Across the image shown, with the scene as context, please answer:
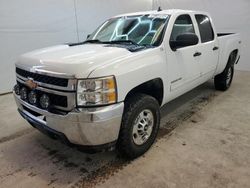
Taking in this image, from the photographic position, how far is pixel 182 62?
307 centimetres

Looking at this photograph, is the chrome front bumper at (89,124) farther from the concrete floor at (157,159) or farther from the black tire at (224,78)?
the black tire at (224,78)

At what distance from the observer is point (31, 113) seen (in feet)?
8.02

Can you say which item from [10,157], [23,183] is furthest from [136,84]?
[10,157]

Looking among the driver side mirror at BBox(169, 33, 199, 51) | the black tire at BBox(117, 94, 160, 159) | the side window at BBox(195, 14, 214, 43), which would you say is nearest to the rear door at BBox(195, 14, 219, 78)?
the side window at BBox(195, 14, 214, 43)

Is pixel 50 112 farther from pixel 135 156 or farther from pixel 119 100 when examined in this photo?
pixel 135 156

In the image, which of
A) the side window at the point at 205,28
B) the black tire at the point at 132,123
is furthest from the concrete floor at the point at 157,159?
the side window at the point at 205,28

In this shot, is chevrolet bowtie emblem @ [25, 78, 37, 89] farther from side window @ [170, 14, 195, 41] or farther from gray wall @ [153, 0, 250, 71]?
gray wall @ [153, 0, 250, 71]

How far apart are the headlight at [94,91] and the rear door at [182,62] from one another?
1.10m

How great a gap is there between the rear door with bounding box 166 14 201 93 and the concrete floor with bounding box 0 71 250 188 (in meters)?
0.63

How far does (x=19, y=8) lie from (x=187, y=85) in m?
4.29

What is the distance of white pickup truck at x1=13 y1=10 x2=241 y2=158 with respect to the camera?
2004mm

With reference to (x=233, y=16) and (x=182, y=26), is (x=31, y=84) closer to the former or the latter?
(x=182, y=26)

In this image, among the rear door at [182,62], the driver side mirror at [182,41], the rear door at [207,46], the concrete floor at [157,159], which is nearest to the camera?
the concrete floor at [157,159]

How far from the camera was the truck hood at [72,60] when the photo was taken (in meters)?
2.02
